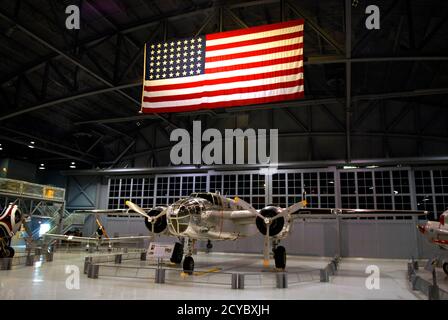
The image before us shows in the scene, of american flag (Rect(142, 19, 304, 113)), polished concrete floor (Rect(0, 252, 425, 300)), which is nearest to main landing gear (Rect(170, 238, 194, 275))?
polished concrete floor (Rect(0, 252, 425, 300))

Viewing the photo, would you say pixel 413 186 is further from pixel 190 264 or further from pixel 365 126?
pixel 190 264

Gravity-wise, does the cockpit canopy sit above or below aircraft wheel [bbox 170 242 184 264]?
above

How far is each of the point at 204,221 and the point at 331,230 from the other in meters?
13.8

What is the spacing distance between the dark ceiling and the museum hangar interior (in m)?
0.09

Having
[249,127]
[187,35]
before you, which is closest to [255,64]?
[187,35]

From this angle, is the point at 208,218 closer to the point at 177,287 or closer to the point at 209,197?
the point at 209,197

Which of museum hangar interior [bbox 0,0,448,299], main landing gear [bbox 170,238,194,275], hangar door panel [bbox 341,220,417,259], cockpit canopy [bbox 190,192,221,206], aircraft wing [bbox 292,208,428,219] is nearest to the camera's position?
main landing gear [bbox 170,238,194,275]

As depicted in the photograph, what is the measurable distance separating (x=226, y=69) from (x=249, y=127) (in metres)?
14.2

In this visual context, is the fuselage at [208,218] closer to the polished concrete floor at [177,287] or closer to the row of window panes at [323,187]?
the polished concrete floor at [177,287]

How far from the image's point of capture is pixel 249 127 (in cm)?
2694

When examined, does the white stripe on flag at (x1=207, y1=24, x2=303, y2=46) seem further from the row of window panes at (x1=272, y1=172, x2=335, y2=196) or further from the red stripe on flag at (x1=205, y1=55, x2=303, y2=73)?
the row of window panes at (x1=272, y1=172, x2=335, y2=196)

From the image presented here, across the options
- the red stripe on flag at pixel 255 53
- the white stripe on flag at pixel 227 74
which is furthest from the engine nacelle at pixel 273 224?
the red stripe on flag at pixel 255 53

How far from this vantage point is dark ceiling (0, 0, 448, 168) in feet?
46.7

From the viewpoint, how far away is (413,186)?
22.7 meters
